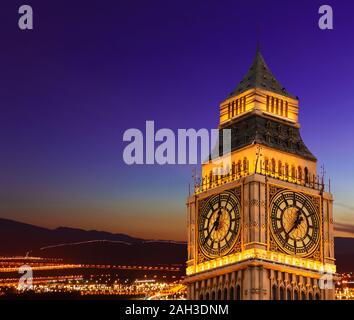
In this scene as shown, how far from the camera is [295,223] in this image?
341 feet

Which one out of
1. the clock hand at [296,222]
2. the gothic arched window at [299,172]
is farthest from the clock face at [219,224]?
the gothic arched window at [299,172]

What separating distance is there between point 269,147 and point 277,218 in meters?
7.18

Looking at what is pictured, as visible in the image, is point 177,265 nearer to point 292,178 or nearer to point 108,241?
point 108,241

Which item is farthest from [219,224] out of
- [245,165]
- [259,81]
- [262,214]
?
[259,81]

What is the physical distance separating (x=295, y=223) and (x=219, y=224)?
6968mm

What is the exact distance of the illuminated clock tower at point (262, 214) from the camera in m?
102

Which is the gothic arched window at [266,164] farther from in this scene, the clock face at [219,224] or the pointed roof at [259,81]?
the pointed roof at [259,81]

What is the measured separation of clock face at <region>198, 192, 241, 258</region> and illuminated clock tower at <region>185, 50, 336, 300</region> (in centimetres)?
9

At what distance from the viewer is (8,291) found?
389ft

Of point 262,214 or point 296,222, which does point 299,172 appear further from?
point 262,214

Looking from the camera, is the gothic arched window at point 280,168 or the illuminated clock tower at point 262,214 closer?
the illuminated clock tower at point 262,214

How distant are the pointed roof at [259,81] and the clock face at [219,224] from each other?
11579mm
